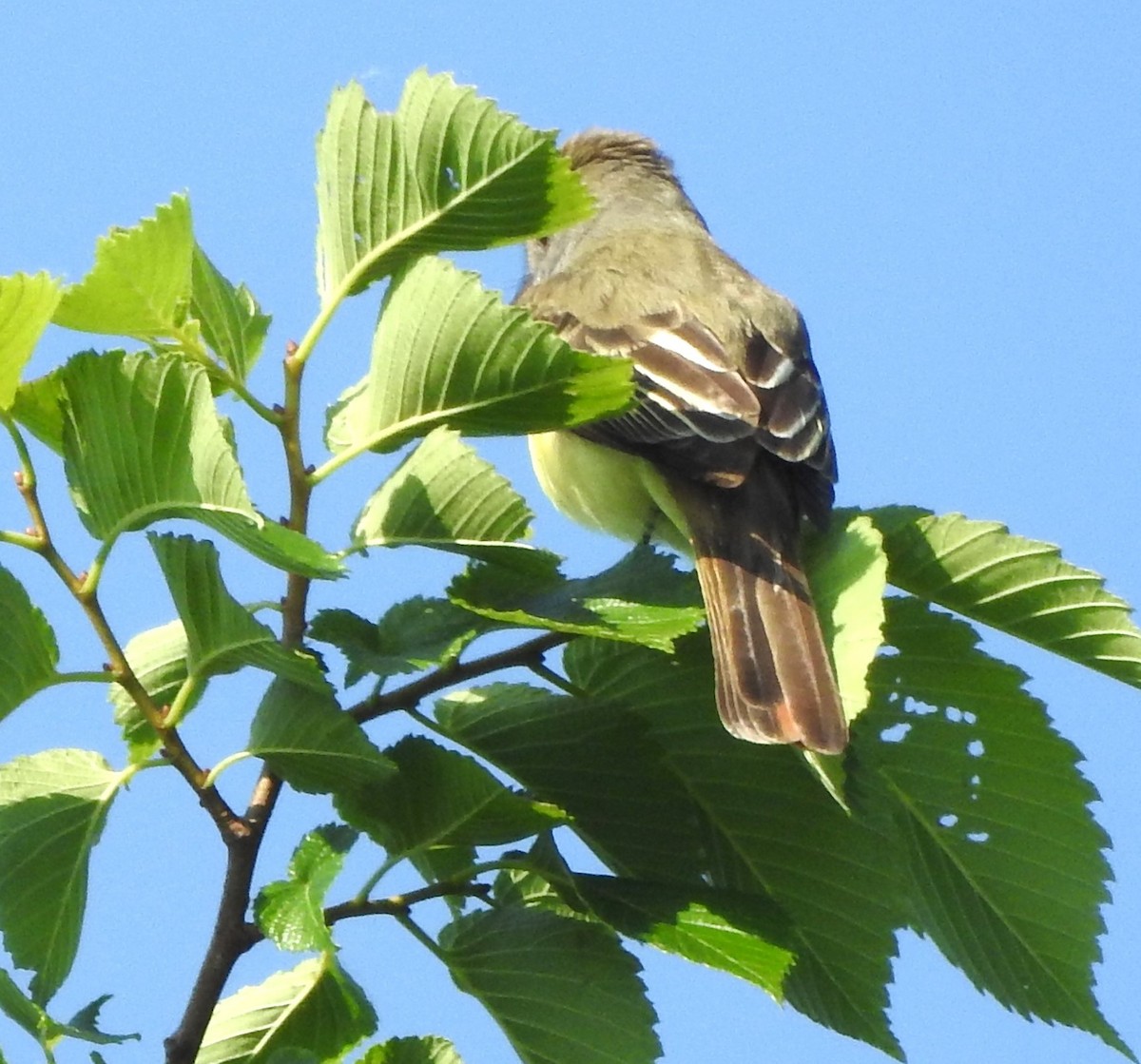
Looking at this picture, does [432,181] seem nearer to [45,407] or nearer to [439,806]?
[45,407]

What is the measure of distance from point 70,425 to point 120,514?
13 cm

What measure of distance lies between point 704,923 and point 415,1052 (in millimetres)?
369

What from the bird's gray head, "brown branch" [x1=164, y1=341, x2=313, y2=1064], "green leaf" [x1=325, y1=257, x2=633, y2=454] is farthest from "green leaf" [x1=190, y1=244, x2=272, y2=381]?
the bird's gray head

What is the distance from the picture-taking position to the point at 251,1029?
7.18 feet

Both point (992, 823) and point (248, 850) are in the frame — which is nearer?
point (248, 850)

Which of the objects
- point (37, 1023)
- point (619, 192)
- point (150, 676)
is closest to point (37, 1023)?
point (37, 1023)

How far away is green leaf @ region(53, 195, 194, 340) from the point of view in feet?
6.48

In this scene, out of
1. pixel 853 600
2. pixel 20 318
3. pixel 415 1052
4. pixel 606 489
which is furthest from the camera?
pixel 606 489

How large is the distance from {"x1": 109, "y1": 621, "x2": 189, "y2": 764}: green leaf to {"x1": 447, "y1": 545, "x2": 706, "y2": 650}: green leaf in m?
0.38

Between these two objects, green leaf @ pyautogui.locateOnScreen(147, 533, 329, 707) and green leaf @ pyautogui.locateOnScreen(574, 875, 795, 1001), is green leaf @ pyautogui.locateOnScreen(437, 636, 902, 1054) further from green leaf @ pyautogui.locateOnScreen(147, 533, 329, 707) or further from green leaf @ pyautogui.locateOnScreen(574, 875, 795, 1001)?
green leaf @ pyautogui.locateOnScreen(147, 533, 329, 707)

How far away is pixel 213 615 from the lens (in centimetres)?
190

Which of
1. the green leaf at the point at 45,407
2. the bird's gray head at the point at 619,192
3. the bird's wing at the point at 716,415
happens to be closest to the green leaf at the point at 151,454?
the green leaf at the point at 45,407

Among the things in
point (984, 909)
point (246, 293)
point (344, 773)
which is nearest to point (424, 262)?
point (246, 293)

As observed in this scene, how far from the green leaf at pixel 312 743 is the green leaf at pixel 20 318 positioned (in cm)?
46
